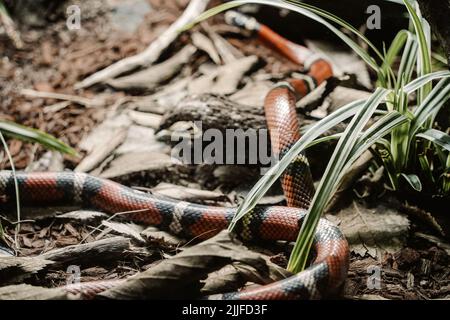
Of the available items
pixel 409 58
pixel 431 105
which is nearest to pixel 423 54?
pixel 409 58

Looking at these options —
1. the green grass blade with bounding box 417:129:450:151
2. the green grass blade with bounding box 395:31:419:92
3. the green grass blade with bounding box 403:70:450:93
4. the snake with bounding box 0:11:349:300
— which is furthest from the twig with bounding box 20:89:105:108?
the green grass blade with bounding box 417:129:450:151

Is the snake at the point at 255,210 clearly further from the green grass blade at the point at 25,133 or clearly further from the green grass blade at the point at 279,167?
the green grass blade at the point at 279,167

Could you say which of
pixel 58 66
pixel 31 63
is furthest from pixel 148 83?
pixel 31 63

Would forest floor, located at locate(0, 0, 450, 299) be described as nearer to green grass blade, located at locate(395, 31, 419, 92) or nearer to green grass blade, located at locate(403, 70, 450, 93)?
green grass blade, located at locate(395, 31, 419, 92)

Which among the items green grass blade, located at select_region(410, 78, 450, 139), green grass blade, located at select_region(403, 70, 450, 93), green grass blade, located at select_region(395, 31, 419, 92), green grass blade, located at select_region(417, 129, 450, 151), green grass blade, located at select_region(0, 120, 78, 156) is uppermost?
green grass blade, located at select_region(395, 31, 419, 92)

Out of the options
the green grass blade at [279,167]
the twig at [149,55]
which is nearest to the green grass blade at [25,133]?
the twig at [149,55]
